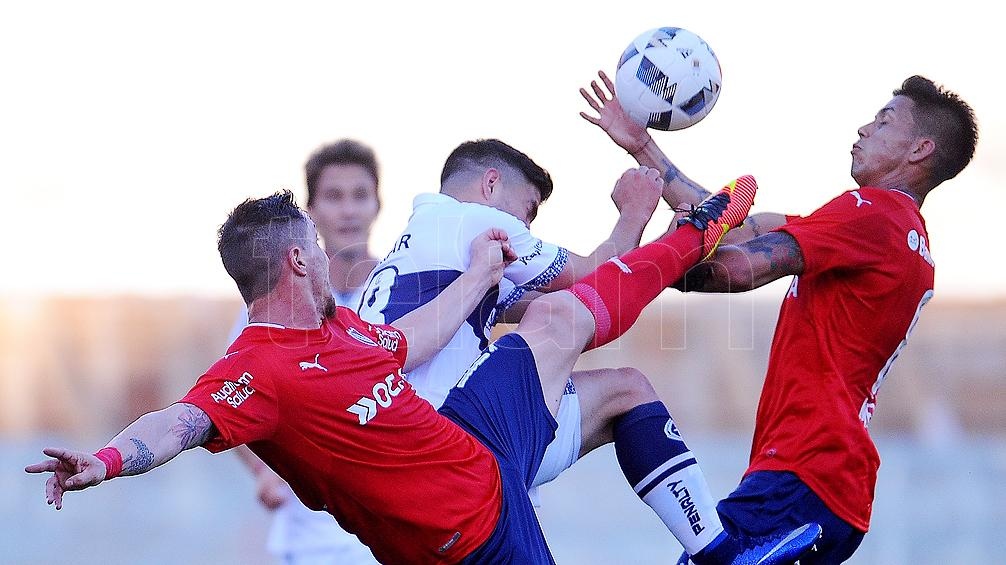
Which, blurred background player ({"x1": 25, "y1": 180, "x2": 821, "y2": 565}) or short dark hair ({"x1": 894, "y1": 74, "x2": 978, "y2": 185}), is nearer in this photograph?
blurred background player ({"x1": 25, "y1": 180, "x2": 821, "y2": 565})

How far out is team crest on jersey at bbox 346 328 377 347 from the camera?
15.2 ft

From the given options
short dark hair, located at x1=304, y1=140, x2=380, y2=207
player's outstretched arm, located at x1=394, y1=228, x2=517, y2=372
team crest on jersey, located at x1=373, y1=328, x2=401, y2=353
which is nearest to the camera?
team crest on jersey, located at x1=373, y1=328, x2=401, y2=353

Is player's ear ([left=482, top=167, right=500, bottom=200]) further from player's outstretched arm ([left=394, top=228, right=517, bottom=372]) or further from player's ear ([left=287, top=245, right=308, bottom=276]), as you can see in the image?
player's ear ([left=287, top=245, right=308, bottom=276])

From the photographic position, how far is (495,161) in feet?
18.5

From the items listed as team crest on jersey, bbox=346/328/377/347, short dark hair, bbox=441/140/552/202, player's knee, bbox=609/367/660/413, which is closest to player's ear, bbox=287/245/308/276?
team crest on jersey, bbox=346/328/377/347

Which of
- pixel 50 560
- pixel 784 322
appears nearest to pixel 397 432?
pixel 784 322

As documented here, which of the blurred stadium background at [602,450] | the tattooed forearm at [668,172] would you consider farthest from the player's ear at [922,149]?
the blurred stadium background at [602,450]

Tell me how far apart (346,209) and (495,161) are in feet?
5.28

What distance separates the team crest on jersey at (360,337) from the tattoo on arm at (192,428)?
2.53 feet

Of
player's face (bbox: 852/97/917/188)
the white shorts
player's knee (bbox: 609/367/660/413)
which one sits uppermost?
player's face (bbox: 852/97/917/188)

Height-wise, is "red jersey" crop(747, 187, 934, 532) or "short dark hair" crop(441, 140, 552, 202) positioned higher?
"short dark hair" crop(441, 140, 552, 202)

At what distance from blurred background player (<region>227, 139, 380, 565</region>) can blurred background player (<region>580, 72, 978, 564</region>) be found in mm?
2055

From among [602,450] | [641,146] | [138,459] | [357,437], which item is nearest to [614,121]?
[641,146]

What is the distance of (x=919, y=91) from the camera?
580 centimetres
